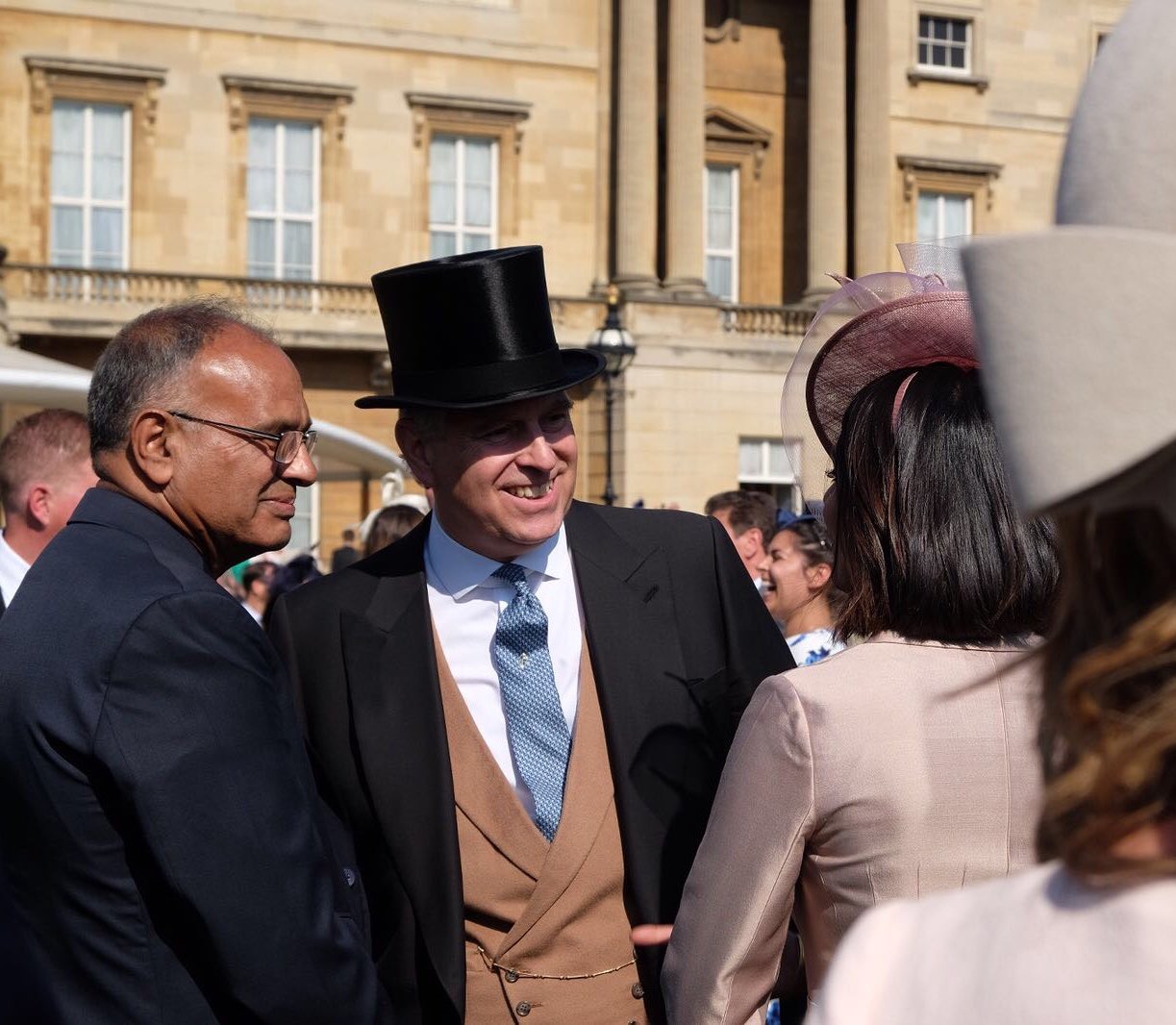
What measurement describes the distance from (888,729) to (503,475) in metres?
1.33

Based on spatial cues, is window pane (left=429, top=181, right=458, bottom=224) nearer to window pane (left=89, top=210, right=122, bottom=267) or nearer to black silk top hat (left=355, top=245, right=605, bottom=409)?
window pane (left=89, top=210, right=122, bottom=267)

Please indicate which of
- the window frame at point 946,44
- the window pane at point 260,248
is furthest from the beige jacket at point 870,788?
the window frame at point 946,44

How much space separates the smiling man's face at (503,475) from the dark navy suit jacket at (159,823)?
897 millimetres

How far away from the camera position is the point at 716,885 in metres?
2.11

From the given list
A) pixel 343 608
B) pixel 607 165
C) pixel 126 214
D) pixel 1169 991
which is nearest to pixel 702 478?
pixel 607 165

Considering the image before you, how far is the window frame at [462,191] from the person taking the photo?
83.0 feet

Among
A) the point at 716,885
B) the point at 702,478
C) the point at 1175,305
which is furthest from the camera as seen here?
the point at 702,478

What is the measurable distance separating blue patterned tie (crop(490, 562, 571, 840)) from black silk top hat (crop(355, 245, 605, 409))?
15.2 inches

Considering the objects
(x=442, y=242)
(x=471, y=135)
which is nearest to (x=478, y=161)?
(x=471, y=135)

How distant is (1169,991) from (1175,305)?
362 millimetres

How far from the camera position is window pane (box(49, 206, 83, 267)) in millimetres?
23672

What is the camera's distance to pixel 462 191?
25453 millimetres

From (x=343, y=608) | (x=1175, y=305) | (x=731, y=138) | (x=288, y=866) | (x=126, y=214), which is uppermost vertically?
(x=731, y=138)

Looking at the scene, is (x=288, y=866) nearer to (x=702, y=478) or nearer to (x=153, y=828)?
(x=153, y=828)
